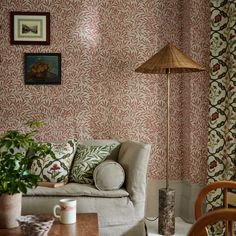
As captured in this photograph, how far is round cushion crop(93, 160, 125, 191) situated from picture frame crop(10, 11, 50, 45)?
4.98 feet

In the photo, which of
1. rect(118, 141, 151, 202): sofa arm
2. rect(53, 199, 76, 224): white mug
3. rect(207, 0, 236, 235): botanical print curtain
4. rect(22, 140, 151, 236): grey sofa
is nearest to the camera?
rect(53, 199, 76, 224): white mug

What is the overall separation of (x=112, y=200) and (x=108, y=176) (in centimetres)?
19

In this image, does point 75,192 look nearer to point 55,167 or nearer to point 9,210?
point 55,167

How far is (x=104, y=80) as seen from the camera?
3566 mm

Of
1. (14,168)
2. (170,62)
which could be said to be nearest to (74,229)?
(14,168)

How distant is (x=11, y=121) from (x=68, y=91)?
0.66 meters

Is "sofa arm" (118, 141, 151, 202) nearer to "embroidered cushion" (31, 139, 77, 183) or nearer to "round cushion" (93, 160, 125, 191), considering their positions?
"round cushion" (93, 160, 125, 191)

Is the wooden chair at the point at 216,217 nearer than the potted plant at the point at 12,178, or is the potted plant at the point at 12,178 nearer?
the wooden chair at the point at 216,217

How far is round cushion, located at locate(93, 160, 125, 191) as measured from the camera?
2.72 metres

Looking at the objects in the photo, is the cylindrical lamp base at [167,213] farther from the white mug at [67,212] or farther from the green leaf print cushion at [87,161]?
the white mug at [67,212]

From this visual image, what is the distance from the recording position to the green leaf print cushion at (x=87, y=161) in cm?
A: 296

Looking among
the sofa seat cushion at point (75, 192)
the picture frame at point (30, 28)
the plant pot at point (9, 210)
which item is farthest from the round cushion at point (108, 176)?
the picture frame at point (30, 28)

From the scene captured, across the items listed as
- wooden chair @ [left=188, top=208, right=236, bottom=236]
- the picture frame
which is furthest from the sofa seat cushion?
wooden chair @ [left=188, top=208, right=236, bottom=236]

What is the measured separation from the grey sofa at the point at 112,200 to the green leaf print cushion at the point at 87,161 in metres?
0.15
